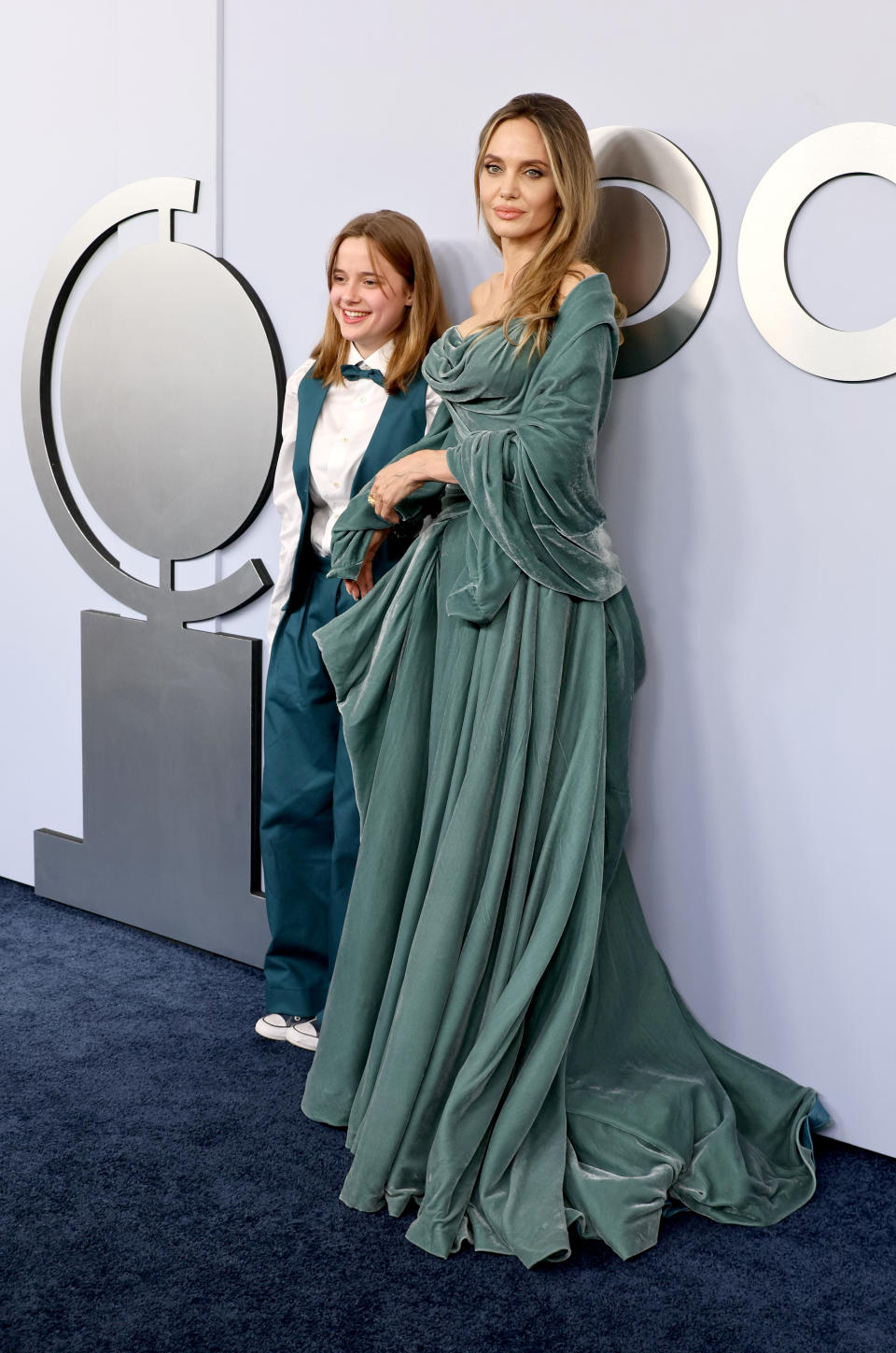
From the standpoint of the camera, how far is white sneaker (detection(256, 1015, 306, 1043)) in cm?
224

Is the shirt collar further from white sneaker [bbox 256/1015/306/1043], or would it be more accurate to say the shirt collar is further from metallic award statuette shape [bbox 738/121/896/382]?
white sneaker [bbox 256/1015/306/1043]

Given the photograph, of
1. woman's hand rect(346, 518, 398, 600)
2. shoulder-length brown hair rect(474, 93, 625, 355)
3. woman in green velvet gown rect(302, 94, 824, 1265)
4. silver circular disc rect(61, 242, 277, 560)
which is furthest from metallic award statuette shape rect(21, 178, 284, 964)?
shoulder-length brown hair rect(474, 93, 625, 355)

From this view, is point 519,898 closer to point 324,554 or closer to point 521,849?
point 521,849

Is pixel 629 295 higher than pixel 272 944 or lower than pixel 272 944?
higher

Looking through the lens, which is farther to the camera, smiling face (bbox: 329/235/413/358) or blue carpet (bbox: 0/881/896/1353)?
smiling face (bbox: 329/235/413/358)

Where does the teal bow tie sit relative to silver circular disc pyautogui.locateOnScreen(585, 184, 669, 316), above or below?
below

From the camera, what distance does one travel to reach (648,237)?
1.91 meters

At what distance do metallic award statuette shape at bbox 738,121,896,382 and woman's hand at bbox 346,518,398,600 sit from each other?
684mm

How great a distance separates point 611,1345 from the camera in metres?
1.46

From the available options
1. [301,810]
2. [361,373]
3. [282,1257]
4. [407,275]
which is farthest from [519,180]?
[282,1257]

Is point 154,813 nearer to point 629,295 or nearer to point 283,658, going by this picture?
point 283,658

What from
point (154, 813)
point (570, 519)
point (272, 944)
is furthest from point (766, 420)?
point (154, 813)

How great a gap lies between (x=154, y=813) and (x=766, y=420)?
1.55 metres

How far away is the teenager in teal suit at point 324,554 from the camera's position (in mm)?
2061
